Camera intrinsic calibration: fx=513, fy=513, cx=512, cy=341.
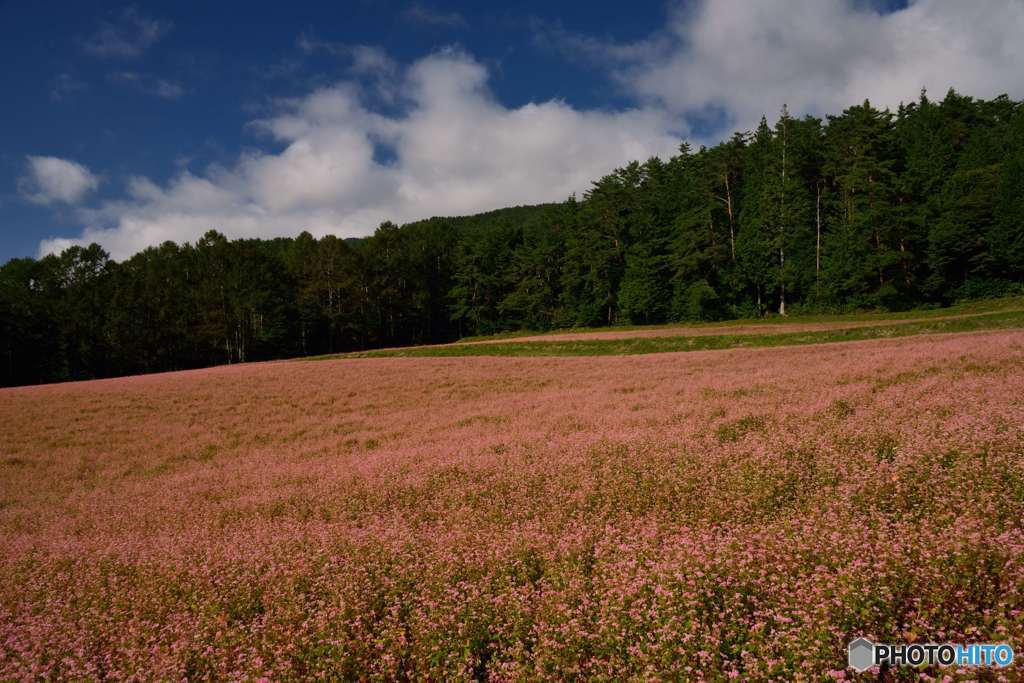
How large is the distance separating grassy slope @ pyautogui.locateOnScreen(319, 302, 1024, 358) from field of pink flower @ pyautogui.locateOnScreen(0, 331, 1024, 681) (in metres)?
20.8

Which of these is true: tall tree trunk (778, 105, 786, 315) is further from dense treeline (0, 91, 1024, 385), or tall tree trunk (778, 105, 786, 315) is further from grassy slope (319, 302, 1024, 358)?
grassy slope (319, 302, 1024, 358)

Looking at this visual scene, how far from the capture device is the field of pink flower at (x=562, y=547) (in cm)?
361

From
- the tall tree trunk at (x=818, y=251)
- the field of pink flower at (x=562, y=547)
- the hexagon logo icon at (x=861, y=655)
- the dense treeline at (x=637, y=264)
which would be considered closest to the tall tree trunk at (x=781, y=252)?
the dense treeline at (x=637, y=264)

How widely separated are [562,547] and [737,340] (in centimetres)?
3450

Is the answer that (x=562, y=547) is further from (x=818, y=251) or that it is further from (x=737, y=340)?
(x=818, y=251)

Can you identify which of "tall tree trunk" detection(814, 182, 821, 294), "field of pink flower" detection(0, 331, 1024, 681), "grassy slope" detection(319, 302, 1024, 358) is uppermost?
"tall tree trunk" detection(814, 182, 821, 294)

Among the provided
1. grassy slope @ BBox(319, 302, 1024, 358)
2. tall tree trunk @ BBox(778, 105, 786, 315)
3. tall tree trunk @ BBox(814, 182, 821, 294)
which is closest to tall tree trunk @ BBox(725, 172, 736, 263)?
tall tree trunk @ BBox(778, 105, 786, 315)

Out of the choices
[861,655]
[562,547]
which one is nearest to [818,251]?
[562,547]

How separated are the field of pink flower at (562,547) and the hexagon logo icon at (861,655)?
2.7 inches

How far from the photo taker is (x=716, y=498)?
20.1ft

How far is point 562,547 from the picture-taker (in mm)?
5188

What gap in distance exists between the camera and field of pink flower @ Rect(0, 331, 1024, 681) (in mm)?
3611

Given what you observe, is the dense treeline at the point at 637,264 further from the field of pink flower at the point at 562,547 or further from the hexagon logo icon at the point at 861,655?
the hexagon logo icon at the point at 861,655

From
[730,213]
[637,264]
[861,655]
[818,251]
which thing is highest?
[730,213]
